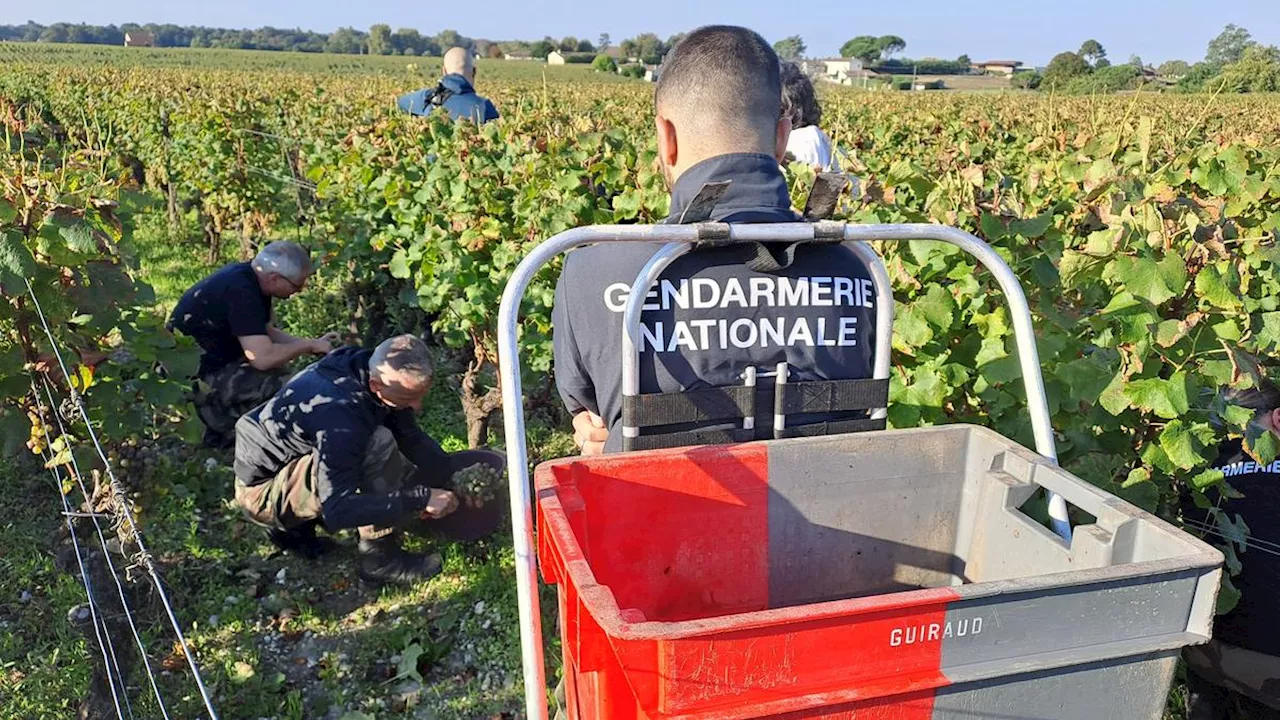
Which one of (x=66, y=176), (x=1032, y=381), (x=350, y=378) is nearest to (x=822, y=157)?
(x=350, y=378)

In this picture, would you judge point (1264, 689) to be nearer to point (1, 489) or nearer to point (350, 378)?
point (350, 378)

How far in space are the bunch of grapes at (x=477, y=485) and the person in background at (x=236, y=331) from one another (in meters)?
1.55

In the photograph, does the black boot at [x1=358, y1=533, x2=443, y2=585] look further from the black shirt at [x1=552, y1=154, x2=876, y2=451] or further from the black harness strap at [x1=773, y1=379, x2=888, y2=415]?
the black harness strap at [x1=773, y1=379, x2=888, y2=415]

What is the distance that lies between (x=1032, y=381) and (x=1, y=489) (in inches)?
180

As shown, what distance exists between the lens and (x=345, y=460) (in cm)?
363

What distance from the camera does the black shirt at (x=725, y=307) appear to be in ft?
6.08

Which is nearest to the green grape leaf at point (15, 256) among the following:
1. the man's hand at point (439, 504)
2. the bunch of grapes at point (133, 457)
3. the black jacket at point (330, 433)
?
the bunch of grapes at point (133, 457)

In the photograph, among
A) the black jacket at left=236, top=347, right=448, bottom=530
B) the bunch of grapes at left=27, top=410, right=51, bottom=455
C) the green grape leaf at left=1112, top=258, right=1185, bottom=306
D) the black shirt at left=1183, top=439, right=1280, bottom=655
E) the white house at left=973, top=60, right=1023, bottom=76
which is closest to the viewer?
the green grape leaf at left=1112, top=258, right=1185, bottom=306

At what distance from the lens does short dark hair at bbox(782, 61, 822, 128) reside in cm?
381

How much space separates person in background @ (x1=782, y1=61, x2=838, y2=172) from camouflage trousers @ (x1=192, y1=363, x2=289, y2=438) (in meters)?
2.98

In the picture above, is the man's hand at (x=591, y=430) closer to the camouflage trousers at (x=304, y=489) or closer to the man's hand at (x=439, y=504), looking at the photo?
Answer: the man's hand at (x=439, y=504)

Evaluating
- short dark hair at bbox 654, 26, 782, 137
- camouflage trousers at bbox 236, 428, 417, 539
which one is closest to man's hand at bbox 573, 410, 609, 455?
short dark hair at bbox 654, 26, 782, 137

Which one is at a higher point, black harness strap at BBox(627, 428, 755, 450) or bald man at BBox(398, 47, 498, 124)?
bald man at BBox(398, 47, 498, 124)

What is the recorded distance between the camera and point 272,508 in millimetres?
3775
